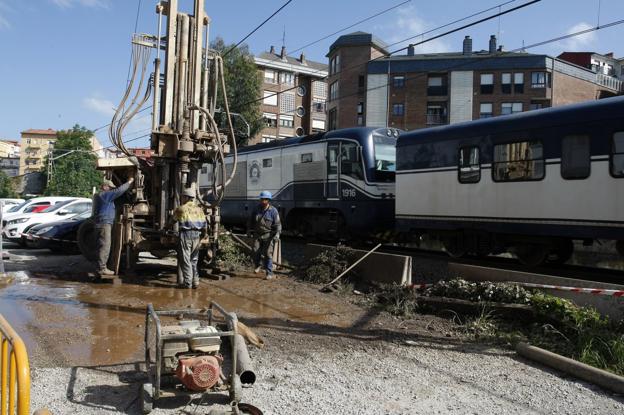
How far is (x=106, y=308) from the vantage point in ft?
25.6

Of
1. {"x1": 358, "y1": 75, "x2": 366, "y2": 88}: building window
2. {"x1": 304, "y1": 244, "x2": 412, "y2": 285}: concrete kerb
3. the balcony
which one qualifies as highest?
{"x1": 358, "y1": 75, "x2": 366, "y2": 88}: building window

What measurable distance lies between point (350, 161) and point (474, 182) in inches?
153

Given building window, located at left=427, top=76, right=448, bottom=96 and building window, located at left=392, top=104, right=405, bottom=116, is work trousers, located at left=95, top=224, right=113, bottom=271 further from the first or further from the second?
building window, located at left=427, top=76, right=448, bottom=96

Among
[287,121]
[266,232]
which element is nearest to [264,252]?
[266,232]

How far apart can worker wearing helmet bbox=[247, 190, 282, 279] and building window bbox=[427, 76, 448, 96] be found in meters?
37.4

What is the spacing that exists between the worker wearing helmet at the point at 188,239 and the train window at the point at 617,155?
7.03m

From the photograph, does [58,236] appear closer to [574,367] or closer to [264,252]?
[264,252]

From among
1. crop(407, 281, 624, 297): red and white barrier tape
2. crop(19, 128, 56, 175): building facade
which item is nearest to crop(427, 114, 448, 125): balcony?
crop(407, 281, 624, 297): red and white barrier tape

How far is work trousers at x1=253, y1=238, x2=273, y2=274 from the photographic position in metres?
10.8

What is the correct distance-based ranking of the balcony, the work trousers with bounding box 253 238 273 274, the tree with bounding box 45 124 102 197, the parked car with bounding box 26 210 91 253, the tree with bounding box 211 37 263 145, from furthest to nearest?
the tree with bounding box 45 124 102 197
the balcony
the tree with bounding box 211 37 263 145
the parked car with bounding box 26 210 91 253
the work trousers with bounding box 253 238 273 274

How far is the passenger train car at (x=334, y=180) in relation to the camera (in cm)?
1438

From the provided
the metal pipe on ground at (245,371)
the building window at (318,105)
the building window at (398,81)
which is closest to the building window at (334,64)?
the building window at (398,81)

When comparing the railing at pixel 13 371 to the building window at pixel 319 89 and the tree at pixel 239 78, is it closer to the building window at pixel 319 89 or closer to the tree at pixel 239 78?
the tree at pixel 239 78

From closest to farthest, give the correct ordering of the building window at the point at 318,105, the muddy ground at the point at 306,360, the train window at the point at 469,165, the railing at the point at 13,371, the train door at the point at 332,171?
the railing at the point at 13,371 → the muddy ground at the point at 306,360 → the train window at the point at 469,165 → the train door at the point at 332,171 → the building window at the point at 318,105
